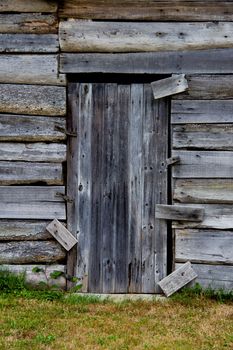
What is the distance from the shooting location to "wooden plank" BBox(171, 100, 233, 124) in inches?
282

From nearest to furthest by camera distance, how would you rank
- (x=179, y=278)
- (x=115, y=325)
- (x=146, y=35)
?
(x=115, y=325) < (x=179, y=278) < (x=146, y=35)

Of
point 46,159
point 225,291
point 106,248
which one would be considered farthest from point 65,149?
point 225,291

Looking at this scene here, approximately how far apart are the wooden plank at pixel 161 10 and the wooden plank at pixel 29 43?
558 mm

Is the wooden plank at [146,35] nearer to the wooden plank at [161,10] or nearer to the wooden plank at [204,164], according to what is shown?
the wooden plank at [161,10]

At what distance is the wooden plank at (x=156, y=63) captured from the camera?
283 inches

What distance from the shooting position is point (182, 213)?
7.12 metres

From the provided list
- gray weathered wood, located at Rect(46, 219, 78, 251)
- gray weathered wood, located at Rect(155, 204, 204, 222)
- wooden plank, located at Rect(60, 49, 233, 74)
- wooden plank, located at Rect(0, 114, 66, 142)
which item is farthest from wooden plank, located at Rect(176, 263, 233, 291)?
wooden plank, located at Rect(60, 49, 233, 74)

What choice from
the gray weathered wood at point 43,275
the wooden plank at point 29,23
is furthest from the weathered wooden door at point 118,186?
the wooden plank at point 29,23

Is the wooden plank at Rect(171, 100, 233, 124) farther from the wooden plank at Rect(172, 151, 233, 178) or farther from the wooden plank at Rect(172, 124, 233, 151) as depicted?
the wooden plank at Rect(172, 151, 233, 178)

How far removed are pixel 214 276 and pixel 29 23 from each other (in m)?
3.78

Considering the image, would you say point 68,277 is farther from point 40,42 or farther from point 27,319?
point 40,42

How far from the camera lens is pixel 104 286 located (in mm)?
7297

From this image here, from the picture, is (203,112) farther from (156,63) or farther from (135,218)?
(135,218)

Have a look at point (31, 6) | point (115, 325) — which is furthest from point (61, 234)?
point (31, 6)
